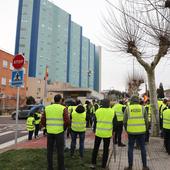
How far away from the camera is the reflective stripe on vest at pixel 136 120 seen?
833 centimetres

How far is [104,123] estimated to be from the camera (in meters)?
8.58

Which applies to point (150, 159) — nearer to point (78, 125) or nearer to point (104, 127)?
point (104, 127)

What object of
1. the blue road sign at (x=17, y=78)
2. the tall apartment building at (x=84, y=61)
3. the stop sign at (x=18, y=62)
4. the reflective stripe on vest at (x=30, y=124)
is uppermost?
the tall apartment building at (x=84, y=61)

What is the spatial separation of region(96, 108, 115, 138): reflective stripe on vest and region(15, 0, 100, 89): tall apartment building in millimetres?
58769

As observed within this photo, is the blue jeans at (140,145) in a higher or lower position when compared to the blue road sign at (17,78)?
lower

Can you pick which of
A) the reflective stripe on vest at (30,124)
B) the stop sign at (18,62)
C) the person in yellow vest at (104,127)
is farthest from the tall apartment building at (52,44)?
the person in yellow vest at (104,127)

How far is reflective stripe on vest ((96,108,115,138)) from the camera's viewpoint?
852cm

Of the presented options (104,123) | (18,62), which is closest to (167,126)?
(104,123)

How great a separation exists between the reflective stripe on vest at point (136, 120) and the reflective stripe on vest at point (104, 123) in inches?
19.6

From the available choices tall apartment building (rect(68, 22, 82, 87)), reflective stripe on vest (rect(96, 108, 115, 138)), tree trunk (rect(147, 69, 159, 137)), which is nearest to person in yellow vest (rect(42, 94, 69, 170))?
reflective stripe on vest (rect(96, 108, 115, 138))

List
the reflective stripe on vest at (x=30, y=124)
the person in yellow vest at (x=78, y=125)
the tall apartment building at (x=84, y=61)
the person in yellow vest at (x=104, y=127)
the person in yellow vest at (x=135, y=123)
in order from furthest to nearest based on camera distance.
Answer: the tall apartment building at (x=84, y=61) → the reflective stripe on vest at (x=30, y=124) → the person in yellow vest at (x=78, y=125) → the person in yellow vest at (x=104, y=127) → the person in yellow vest at (x=135, y=123)

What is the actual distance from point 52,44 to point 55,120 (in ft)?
262

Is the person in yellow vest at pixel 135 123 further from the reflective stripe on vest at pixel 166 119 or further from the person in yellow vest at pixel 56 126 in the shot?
the reflective stripe on vest at pixel 166 119

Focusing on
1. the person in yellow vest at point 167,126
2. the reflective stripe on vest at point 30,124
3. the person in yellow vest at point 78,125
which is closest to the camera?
the person in yellow vest at point 78,125
